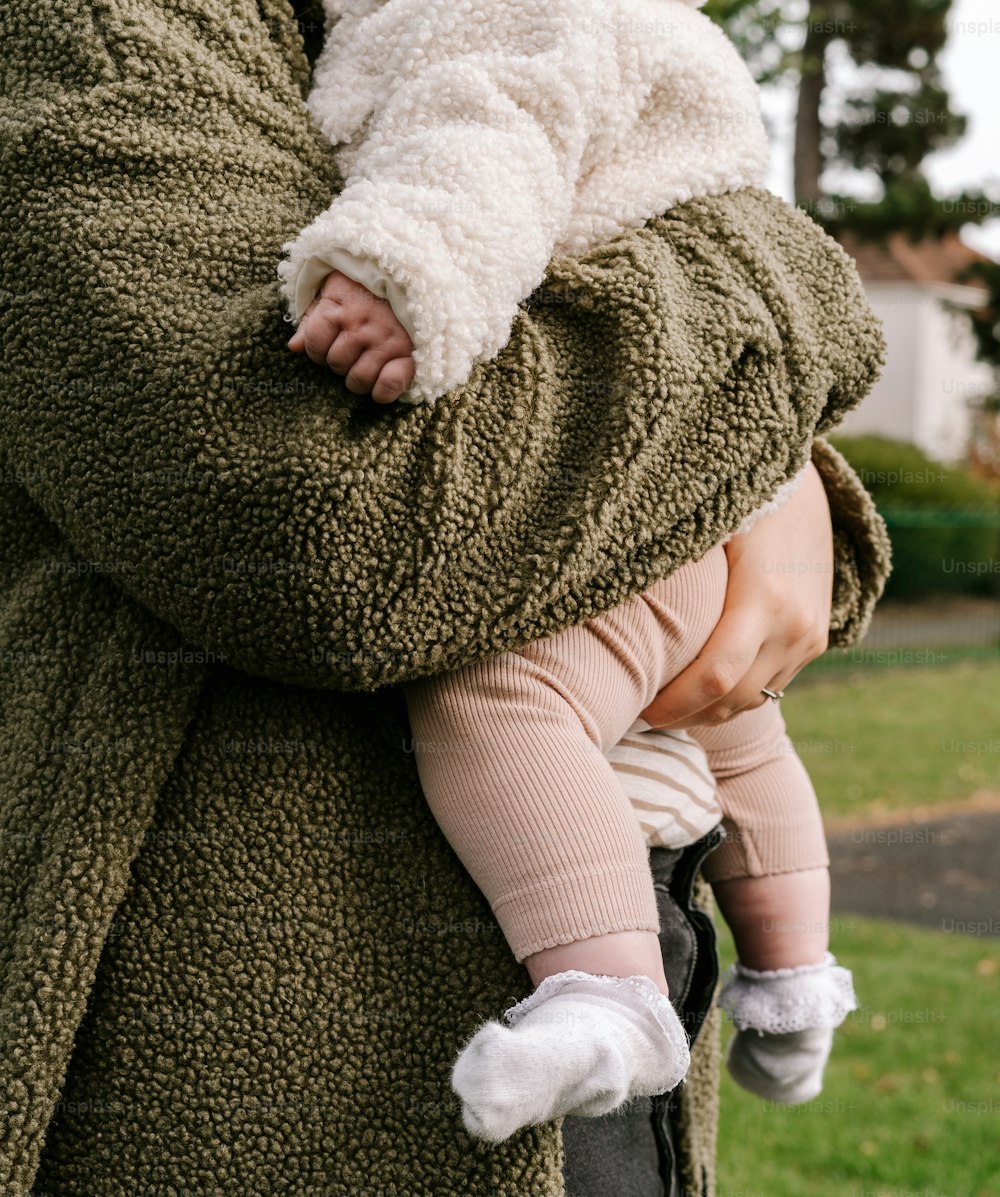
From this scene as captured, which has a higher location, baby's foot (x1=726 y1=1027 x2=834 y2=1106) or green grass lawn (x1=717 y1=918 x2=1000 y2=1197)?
baby's foot (x1=726 y1=1027 x2=834 y2=1106)

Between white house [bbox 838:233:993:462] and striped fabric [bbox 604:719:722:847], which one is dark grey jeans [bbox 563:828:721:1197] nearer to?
striped fabric [bbox 604:719:722:847]

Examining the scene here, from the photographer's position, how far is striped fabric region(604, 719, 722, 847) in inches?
58.9

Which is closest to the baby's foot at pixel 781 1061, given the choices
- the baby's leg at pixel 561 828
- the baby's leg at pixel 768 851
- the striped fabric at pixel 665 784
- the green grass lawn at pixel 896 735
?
the baby's leg at pixel 768 851

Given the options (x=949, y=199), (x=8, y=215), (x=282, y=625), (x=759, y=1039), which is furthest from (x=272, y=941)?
(x=949, y=199)

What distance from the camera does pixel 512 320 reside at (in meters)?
1.28

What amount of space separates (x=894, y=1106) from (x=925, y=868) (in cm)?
289


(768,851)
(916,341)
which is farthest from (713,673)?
(916,341)

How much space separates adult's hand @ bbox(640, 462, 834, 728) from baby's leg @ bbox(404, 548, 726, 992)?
0.15m

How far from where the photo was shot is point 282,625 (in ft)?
3.88

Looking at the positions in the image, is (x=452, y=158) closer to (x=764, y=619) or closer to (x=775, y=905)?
(x=764, y=619)

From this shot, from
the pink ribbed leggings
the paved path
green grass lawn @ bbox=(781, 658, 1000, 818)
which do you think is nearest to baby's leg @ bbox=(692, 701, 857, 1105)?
the pink ribbed leggings

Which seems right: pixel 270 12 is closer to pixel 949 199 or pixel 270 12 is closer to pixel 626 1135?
pixel 626 1135

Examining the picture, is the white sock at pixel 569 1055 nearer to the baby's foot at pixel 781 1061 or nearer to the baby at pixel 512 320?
the baby at pixel 512 320

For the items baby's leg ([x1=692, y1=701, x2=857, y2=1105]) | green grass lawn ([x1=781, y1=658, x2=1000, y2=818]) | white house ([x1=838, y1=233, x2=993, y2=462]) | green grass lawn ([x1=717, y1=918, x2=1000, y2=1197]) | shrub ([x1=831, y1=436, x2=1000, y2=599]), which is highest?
baby's leg ([x1=692, y1=701, x2=857, y2=1105])
